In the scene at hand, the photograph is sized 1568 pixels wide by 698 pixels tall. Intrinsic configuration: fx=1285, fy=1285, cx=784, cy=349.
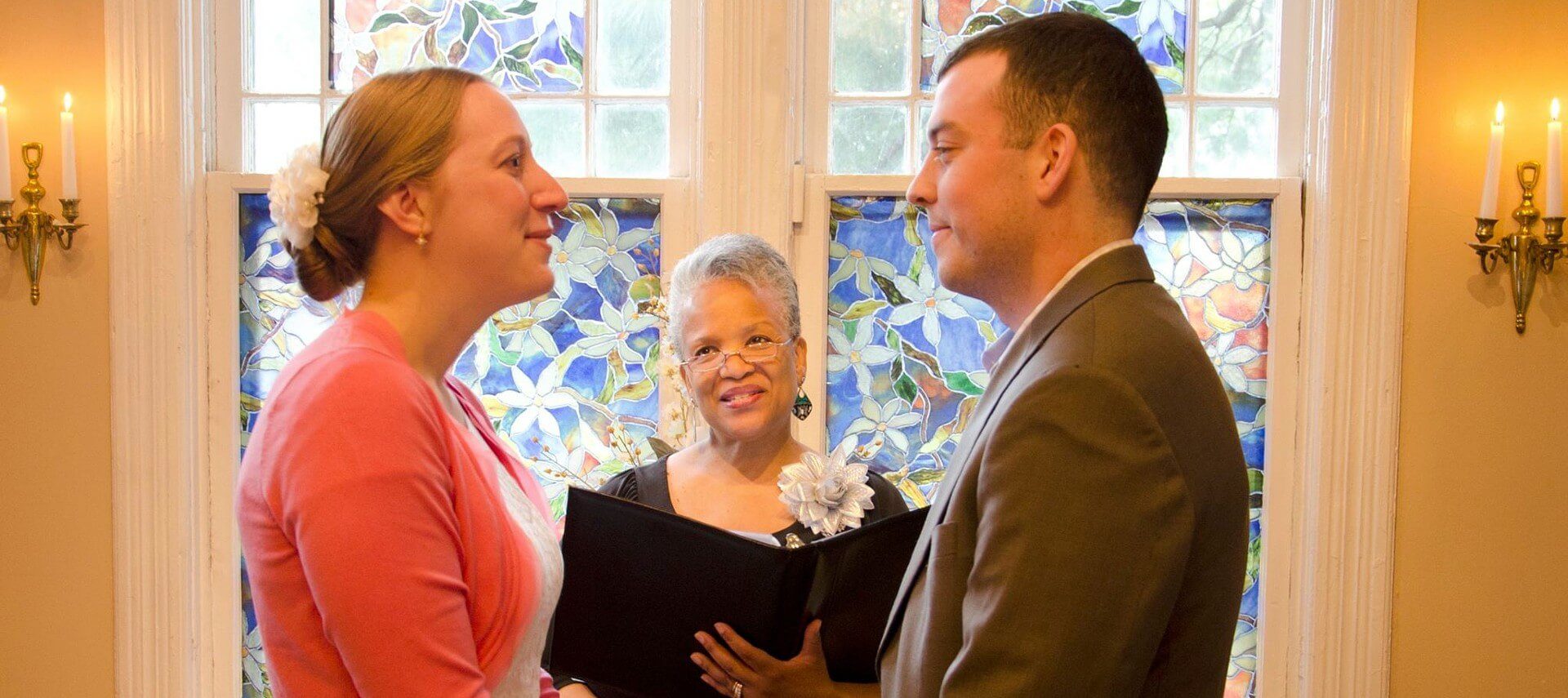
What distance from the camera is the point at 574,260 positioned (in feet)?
10.2

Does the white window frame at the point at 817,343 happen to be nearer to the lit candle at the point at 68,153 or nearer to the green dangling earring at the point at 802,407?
the lit candle at the point at 68,153

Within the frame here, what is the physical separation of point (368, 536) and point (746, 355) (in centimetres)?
97

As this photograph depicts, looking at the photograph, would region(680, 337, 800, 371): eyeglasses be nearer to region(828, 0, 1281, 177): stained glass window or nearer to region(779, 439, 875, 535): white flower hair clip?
region(779, 439, 875, 535): white flower hair clip

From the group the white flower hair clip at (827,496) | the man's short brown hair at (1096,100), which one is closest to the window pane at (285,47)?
the white flower hair clip at (827,496)

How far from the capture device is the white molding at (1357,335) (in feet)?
9.58

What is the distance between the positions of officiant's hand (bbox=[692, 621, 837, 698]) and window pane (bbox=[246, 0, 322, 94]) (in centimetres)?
210

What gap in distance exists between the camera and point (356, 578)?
A: 1166 mm

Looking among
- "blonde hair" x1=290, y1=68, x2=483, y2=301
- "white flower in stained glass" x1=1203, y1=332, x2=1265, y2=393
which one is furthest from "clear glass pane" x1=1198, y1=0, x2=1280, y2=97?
"blonde hair" x1=290, y1=68, x2=483, y2=301

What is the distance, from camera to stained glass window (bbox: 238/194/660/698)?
311 centimetres

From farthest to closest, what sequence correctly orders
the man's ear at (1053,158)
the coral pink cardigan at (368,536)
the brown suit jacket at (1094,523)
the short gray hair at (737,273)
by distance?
the short gray hair at (737,273) → the man's ear at (1053,158) → the coral pink cardigan at (368,536) → the brown suit jacket at (1094,523)

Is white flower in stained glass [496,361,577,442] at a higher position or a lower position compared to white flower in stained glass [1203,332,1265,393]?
lower

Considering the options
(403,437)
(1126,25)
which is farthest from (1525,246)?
(403,437)

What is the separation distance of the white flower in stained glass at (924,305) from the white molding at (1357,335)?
0.84 metres

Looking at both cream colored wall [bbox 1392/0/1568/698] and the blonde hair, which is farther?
cream colored wall [bbox 1392/0/1568/698]
